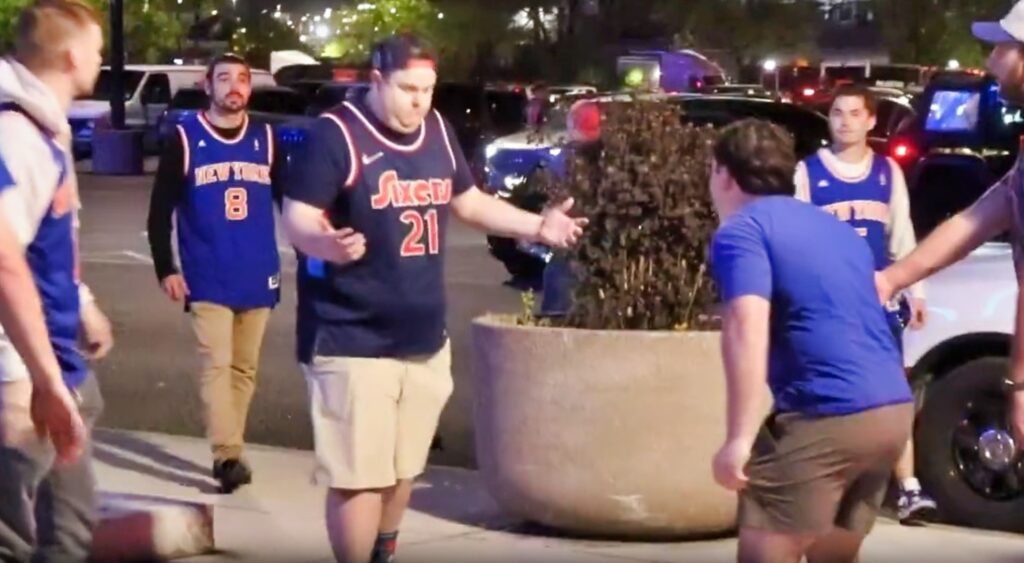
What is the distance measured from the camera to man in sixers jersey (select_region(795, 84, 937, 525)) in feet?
25.5

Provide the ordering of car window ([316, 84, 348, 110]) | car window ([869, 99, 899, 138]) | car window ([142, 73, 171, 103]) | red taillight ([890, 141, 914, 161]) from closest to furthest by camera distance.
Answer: red taillight ([890, 141, 914, 161]) → car window ([869, 99, 899, 138]) → car window ([316, 84, 348, 110]) → car window ([142, 73, 171, 103])

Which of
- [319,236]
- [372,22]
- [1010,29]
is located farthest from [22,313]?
[372,22]

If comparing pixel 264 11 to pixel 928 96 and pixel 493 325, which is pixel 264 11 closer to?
pixel 928 96

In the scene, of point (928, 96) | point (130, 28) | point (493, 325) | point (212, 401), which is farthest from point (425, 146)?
point (130, 28)

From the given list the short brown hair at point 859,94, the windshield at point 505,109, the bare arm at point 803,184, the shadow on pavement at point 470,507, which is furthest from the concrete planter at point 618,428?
the windshield at point 505,109

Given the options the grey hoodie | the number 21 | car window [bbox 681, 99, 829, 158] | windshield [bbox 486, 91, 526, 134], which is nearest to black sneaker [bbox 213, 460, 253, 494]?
the number 21

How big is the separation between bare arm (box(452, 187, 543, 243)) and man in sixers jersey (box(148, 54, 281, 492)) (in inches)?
81.2

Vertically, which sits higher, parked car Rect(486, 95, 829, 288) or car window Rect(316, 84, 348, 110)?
parked car Rect(486, 95, 829, 288)

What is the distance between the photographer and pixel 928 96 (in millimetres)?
18859

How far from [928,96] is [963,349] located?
1120 centimetres

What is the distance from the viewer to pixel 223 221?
27.6 feet

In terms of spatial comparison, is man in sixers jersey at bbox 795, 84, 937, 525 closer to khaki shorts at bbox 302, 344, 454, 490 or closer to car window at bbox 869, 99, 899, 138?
khaki shorts at bbox 302, 344, 454, 490

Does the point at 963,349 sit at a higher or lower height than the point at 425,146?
lower

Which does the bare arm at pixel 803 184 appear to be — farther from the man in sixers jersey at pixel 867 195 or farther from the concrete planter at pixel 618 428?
Answer: the concrete planter at pixel 618 428
